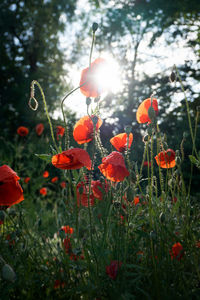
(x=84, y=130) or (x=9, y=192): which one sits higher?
(x=84, y=130)

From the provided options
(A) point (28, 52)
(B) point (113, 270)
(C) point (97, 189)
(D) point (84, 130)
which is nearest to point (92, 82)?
(D) point (84, 130)

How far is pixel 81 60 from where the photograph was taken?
585 inches

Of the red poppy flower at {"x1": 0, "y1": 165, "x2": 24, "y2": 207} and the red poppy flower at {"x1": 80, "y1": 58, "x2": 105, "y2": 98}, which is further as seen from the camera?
the red poppy flower at {"x1": 80, "y1": 58, "x2": 105, "y2": 98}

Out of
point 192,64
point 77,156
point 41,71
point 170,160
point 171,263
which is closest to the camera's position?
point 77,156

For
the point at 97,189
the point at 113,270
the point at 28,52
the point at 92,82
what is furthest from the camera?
the point at 28,52

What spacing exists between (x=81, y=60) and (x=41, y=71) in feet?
10.3

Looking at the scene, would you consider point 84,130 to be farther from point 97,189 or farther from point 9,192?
point 9,192

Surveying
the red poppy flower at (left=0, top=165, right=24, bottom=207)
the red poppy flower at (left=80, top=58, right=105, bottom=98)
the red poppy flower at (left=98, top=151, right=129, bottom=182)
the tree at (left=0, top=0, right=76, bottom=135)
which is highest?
the tree at (left=0, top=0, right=76, bottom=135)

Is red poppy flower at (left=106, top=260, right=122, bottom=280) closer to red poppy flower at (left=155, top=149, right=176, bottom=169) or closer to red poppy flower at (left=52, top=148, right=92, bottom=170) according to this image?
red poppy flower at (left=52, top=148, right=92, bottom=170)

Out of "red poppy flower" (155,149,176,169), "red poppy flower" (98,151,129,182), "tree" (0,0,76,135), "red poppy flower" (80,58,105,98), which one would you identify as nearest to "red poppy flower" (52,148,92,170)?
"red poppy flower" (98,151,129,182)

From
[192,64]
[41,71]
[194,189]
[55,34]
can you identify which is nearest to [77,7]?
[55,34]

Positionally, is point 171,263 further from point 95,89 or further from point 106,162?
point 95,89

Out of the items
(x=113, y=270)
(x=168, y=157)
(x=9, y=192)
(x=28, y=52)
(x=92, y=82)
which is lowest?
(x=113, y=270)

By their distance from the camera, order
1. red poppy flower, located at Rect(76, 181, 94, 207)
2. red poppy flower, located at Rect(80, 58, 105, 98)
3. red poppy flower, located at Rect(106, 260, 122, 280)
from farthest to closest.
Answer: red poppy flower, located at Rect(76, 181, 94, 207)
red poppy flower, located at Rect(80, 58, 105, 98)
red poppy flower, located at Rect(106, 260, 122, 280)
